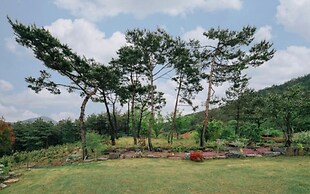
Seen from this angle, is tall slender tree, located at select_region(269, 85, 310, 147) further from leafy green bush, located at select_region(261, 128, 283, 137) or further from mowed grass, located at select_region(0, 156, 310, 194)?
leafy green bush, located at select_region(261, 128, 283, 137)

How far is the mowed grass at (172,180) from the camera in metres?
7.93

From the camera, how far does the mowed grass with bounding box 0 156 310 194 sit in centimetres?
793

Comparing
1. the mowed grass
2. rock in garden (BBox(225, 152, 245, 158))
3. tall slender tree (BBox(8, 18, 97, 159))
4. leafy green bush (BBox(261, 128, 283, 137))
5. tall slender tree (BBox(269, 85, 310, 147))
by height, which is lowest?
the mowed grass

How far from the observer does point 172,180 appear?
8.92 metres

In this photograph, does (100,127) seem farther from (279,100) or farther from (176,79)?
(279,100)

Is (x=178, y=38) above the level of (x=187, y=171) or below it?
above

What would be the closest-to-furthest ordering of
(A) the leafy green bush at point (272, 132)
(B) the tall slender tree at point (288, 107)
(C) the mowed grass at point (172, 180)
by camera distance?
1. (C) the mowed grass at point (172, 180)
2. (B) the tall slender tree at point (288, 107)
3. (A) the leafy green bush at point (272, 132)

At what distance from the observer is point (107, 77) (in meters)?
16.5

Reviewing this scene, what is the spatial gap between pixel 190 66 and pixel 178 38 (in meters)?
2.11

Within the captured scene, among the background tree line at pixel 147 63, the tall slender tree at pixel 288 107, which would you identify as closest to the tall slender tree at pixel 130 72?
the background tree line at pixel 147 63

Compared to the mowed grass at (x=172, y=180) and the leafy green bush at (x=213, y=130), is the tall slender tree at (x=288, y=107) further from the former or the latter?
the leafy green bush at (x=213, y=130)

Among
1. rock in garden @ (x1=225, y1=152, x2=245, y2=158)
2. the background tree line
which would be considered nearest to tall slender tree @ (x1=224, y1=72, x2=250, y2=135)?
the background tree line

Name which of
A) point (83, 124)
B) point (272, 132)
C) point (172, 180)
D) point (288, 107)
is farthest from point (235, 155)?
point (272, 132)

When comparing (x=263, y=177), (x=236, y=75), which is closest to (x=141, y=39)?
(x=236, y=75)
